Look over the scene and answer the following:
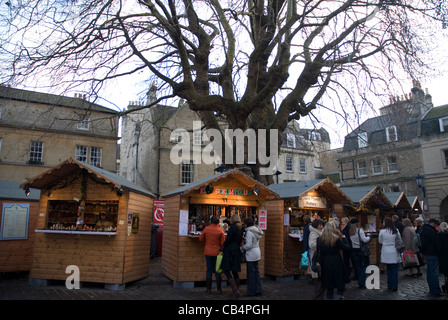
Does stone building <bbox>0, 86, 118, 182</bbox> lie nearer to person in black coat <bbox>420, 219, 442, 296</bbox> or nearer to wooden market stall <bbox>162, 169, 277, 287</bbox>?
wooden market stall <bbox>162, 169, 277, 287</bbox>

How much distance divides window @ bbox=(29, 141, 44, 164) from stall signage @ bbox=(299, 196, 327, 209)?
70.0ft

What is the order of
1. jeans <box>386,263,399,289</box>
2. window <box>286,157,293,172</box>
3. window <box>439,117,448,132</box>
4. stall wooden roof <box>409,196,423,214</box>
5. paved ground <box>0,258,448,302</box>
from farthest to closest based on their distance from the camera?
window <box>286,157,293,172</box>, window <box>439,117,448,132</box>, stall wooden roof <box>409,196,423,214</box>, jeans <box>386,263,399,289</box>, paved ground <box>0,258,448,302</box>

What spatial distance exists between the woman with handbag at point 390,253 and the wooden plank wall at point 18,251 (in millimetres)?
10423

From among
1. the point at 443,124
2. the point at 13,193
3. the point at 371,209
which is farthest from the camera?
the point at 443,124

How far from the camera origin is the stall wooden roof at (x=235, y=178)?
980cm

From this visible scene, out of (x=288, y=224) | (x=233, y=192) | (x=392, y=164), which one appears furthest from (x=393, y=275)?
(x=392, y=164)

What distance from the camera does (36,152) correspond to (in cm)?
2558

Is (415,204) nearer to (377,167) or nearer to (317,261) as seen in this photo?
(377,167)

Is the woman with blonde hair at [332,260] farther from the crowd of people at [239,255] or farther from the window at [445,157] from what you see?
the window at [445,157]

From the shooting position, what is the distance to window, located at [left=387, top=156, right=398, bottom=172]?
1296 inches

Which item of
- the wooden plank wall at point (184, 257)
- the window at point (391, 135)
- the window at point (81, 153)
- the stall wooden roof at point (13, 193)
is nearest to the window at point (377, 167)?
the window at point (391, 135)

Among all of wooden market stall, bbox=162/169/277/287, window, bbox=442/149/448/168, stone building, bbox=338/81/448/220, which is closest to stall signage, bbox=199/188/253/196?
wooden market stall, bbox=162/169/277/287

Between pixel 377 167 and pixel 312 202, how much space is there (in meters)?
25.6

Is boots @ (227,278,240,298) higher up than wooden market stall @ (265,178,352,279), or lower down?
lower down
